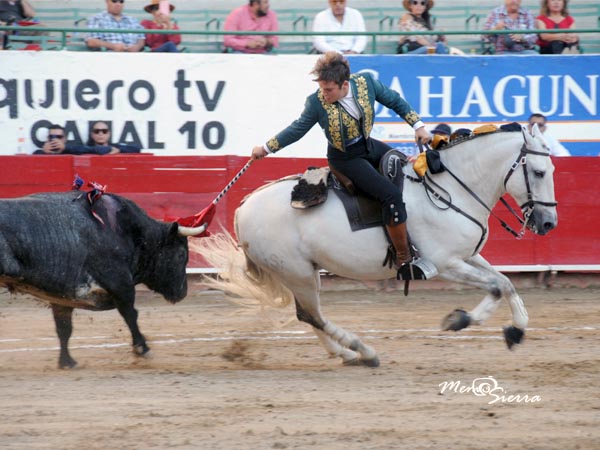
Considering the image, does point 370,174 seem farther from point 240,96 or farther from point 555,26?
point 555,26

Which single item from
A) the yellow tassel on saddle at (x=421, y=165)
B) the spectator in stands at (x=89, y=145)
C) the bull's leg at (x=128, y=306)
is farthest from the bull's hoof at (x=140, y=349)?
the spectator in stands at (x=89, y=145)

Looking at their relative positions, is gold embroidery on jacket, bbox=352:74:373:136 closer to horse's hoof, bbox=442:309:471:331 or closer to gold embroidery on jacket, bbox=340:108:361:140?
gold embroidery on jacket, bbox=340:108:361:140

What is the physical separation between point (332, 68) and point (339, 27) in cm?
559

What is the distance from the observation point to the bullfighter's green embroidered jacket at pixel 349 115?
6699 millimetres

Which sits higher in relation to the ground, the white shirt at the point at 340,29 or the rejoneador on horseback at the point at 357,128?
the white shirt at the point at 340,29

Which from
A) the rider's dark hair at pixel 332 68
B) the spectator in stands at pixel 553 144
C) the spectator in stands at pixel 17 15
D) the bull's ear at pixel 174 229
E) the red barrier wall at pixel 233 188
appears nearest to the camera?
the rider's dark hair at pixel 332 68

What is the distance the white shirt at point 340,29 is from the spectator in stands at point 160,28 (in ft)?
5.37

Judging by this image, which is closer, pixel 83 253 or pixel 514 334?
pixel 514 334

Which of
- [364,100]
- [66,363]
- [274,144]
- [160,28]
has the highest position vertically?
[160,28]

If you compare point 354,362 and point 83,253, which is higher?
point 83,253

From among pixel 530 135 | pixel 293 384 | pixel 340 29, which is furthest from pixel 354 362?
pixel 340 29

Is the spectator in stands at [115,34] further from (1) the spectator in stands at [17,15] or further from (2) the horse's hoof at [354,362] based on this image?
(2) the horse's hoof at [354,362]

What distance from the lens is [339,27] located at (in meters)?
11.9

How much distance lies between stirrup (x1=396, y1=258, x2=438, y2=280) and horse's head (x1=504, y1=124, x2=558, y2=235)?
0.74 metres
